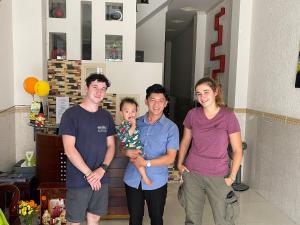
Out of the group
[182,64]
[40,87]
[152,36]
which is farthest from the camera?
[182,64]

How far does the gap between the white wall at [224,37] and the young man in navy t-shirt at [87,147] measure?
11.1 ft

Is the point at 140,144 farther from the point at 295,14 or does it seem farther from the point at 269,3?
the point at 269,3

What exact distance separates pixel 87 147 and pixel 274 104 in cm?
242

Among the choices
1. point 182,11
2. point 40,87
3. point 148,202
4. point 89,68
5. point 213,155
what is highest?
point 182,11

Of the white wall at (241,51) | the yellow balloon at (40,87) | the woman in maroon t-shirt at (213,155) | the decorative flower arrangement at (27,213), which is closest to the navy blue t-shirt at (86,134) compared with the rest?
the woman in maroon t-shirt at (213,155)

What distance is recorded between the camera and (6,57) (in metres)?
3.35

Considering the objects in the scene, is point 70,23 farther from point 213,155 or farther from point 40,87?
point 213,155

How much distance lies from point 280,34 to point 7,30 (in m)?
3.18

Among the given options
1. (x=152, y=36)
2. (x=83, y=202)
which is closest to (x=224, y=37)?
(x=152, y=36)

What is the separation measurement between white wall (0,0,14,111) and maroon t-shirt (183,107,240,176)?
2309 mm

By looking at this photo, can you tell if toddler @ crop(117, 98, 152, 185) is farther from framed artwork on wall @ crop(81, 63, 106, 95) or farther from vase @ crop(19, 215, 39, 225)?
framed artwork on wall @ crop(81, 63, 106, 95)

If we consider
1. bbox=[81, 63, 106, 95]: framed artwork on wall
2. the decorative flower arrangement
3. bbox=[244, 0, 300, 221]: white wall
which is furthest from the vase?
bbox=[244, 0, 300, 221]: white wall

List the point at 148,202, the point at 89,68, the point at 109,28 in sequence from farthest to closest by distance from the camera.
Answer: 1. the point at 109,28
2. the point at 89,68
3. the point at 148,202

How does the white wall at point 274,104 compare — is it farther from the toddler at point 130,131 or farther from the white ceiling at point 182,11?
the toddler at point 130,131
